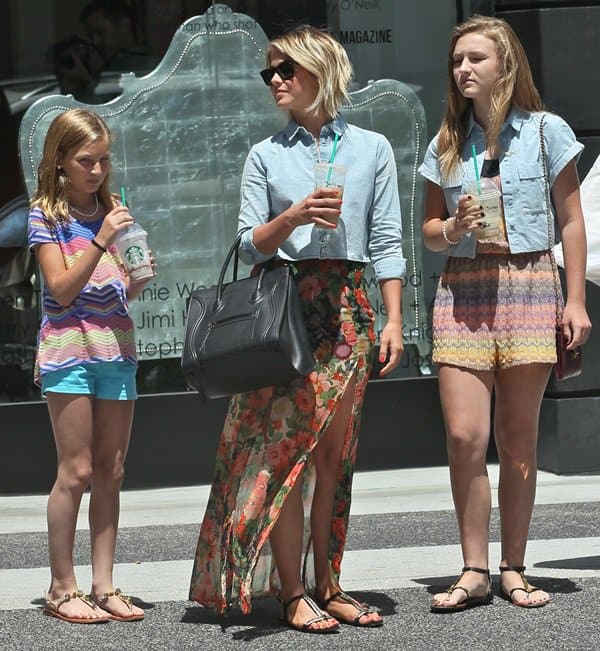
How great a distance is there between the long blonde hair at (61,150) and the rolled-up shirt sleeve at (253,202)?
60 centimetres

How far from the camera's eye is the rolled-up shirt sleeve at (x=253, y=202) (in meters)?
4.63

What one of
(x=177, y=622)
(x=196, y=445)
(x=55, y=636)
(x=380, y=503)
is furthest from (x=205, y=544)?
(x=196, y=445)

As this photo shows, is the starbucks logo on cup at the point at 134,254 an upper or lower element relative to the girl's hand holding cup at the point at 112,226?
lower

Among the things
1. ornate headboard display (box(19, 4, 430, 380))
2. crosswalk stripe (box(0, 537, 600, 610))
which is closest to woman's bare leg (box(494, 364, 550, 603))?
crosswalk stripe (box(0, 537, 600, 610))

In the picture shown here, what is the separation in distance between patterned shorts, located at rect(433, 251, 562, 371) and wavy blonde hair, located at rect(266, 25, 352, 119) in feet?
2.60

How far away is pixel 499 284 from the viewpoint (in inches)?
193

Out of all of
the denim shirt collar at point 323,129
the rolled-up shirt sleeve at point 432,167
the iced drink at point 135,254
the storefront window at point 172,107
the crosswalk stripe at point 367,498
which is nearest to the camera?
the denim shirt collar at point 323,129

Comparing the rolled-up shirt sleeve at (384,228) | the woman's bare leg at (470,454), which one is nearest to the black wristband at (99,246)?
the rolled-up shirt sleeve at (384,228)

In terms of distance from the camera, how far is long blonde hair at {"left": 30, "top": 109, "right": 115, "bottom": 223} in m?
4.91

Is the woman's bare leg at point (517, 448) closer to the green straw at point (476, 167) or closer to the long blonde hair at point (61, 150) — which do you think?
the green straw at point (476, 167)

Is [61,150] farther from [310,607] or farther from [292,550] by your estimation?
[310,607]

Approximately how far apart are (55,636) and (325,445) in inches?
43.0

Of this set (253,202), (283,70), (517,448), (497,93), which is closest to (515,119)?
(497,93)

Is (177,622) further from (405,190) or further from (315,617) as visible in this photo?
(405,190)
